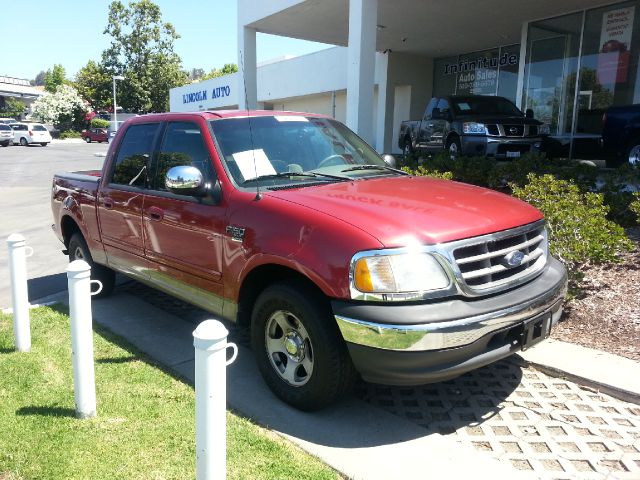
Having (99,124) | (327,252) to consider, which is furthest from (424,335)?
(99,124)

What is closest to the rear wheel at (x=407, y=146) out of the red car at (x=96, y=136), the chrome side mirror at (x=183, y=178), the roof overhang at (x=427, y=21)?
the roof overhang at (x=427, y=21)

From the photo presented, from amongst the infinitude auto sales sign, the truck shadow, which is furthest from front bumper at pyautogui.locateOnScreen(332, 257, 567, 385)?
the infinitude auto sales sign

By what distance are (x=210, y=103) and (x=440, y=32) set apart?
22.7m

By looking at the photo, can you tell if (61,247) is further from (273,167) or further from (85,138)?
(85,138)

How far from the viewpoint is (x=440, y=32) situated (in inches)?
644

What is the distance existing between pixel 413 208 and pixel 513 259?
26.2 inches

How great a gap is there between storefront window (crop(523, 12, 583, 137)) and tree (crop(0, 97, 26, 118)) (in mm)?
90897

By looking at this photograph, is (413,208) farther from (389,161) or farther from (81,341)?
(81,341)

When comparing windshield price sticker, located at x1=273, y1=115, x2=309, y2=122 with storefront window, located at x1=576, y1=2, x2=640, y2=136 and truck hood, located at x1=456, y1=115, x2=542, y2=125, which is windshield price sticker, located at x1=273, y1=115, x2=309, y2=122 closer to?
truck hood, located at x1=456, y1=115, x2=542, y2=125

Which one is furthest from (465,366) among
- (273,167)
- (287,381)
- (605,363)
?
(273,167)

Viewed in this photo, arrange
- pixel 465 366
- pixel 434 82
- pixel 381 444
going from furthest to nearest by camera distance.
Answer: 1. pixel 434 82
2. pixel 381 444
3. pixel 465 366

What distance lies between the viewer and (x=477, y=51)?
1947 centimetres

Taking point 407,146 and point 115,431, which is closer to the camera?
point 115,431

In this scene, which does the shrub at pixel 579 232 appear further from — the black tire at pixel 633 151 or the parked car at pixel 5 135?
the parked car at pixel 5 135
